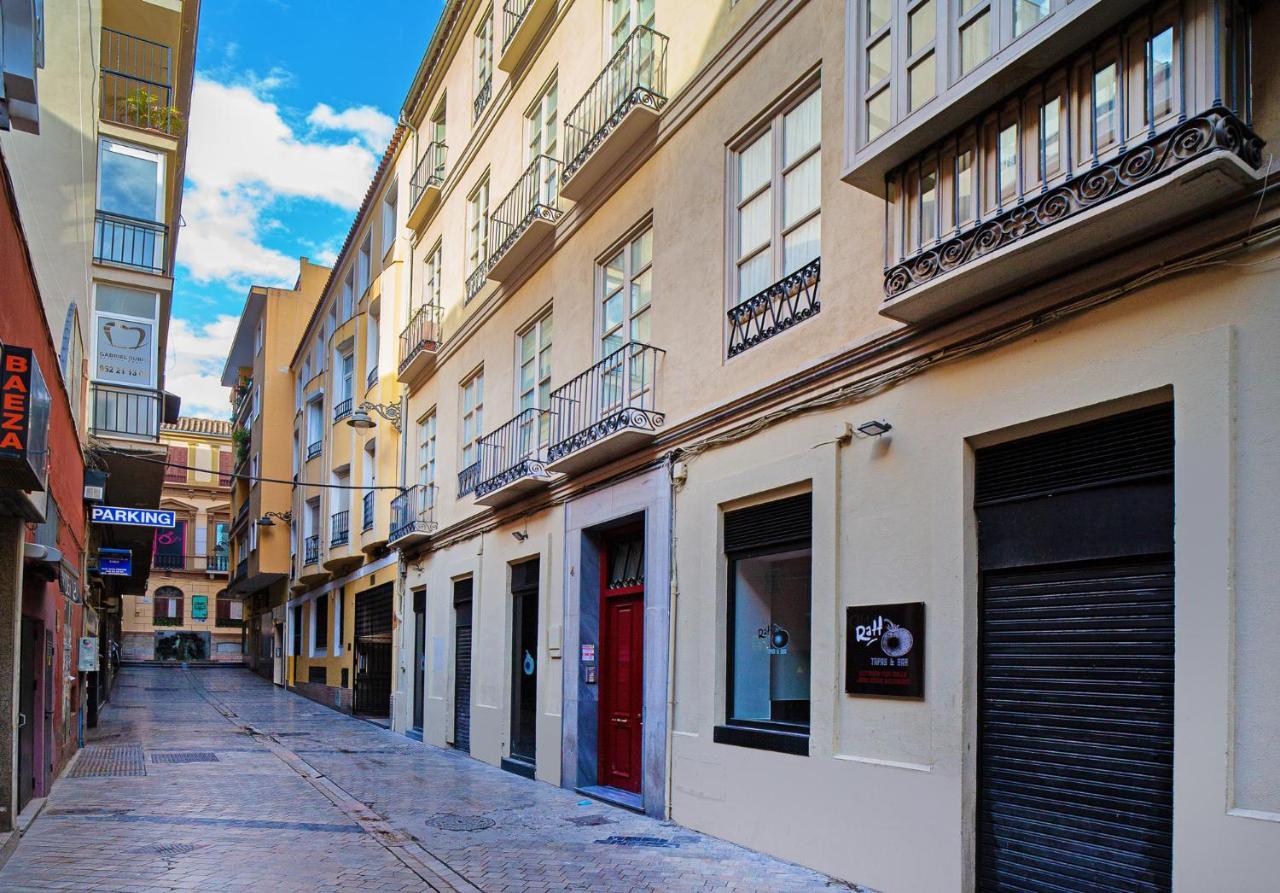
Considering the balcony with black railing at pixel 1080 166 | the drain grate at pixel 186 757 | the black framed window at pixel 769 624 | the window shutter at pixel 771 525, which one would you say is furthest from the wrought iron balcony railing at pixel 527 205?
the drain grate at pixel 186 757

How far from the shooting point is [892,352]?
25.0ft

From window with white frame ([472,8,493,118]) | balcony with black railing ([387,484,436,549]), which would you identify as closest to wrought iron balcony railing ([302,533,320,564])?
balcony with black railing ([387,484,436,549])

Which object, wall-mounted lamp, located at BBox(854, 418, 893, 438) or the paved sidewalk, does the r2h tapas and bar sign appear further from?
the paved sidewalk

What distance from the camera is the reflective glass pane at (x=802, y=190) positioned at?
878 centimetres

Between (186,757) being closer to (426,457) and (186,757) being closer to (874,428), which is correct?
(426,457)

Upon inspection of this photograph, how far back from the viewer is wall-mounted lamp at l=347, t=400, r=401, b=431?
21.2m

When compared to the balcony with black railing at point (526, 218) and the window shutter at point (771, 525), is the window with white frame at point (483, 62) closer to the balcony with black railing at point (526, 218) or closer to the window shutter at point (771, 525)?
the balcony with black railing at point (526, 218)

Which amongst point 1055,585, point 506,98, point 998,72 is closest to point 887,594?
point 1055,585

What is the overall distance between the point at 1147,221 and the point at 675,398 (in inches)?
221

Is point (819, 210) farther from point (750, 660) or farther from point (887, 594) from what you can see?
point (750, 660)

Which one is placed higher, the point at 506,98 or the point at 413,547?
the point at 506,98

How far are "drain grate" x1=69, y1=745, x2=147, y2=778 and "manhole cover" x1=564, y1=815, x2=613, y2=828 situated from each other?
6.39m

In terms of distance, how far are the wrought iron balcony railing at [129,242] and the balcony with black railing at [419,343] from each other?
4.42 metres

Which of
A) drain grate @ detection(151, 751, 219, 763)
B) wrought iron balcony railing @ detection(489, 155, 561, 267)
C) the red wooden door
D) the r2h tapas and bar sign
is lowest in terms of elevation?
drain grate @ detection(151, 751, 219, 763)
